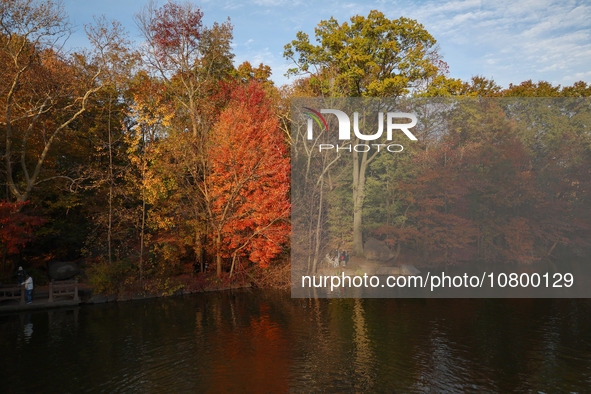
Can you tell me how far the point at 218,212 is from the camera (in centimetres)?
3153

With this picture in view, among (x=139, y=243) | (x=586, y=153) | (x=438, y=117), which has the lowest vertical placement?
(x=139, y=243)

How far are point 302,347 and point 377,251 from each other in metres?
19.6

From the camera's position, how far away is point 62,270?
28.6 metres

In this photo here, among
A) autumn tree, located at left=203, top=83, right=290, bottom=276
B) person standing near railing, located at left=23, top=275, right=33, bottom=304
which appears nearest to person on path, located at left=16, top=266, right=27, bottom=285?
person standing near railing, located at left=23, top=275, right=33, bottom=304

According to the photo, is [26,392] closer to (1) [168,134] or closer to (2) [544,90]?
(1) [168,134]

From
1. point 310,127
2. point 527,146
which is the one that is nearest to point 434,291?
point 310,127

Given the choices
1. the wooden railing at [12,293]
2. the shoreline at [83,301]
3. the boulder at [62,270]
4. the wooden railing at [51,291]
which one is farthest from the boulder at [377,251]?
the wooden railing at [12,293]

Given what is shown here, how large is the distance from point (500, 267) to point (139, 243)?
29.9 m

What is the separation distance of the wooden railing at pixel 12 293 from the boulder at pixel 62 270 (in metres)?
3.20

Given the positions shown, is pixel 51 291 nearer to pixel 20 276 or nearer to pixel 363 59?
pixel 20 276

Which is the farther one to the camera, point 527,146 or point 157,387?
point 527,146

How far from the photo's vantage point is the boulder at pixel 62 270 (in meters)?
28.3

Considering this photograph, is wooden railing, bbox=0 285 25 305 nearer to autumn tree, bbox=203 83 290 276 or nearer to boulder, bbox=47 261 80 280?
boulder, bbox=47 261 80 280

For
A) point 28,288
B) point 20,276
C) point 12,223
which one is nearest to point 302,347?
point 28,288
